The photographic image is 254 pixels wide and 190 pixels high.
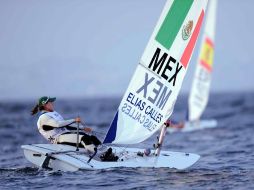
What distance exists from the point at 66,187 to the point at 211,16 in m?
21.7

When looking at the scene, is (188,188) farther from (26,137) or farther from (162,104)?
(26,137)

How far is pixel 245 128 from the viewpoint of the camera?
28312mm

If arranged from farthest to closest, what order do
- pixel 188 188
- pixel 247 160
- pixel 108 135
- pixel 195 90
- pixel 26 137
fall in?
pixel 195 90, pixel 26 137, pixel 247 160, pixel 108 135, pixel 188 188

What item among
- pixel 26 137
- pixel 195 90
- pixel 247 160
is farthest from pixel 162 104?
pixel 195 90

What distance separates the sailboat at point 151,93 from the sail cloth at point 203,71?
17991 millimetres

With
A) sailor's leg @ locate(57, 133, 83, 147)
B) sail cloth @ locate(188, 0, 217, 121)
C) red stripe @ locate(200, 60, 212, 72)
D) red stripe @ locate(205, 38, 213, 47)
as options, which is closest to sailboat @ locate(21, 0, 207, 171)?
sailor's leg @ locate(57, 133, 83, 147)

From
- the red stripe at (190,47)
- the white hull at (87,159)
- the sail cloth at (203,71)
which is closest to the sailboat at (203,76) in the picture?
the sail cloth at (203,71)

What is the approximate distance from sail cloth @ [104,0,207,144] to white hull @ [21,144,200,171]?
49 centimetres

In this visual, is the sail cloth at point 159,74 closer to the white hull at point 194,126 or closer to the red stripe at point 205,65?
the white hull at point 194,126

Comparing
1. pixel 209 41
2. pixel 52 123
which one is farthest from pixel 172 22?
pixel 209 41

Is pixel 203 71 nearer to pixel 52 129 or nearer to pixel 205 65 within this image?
pixel 205 65

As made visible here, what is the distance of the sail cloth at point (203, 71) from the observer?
31.4m

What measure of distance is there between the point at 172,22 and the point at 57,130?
11.4ft

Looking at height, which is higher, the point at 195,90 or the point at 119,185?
the point at 195,90
